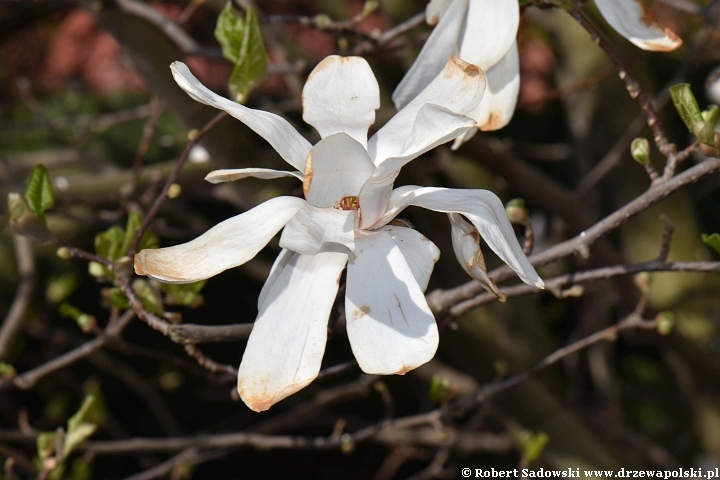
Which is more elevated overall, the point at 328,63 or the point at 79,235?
the point at 328,63

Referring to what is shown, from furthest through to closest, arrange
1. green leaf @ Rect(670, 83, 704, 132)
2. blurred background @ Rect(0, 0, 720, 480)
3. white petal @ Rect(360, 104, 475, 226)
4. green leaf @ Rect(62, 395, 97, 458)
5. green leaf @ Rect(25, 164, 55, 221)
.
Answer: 1. blurred background @ Rect(0, 0, 720, 480)
2. green leaf @ Rect(62, 395, 97, 458)
3. green leaf @ Rect(25, 164, 55, 221)
4. green leaf @ Rect(670, 83, 704, 132)
5. white petal @ Rect(360, 104, 475, 226)

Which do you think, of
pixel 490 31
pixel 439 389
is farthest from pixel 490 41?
pixel 439 389

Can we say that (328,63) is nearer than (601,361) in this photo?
Yes

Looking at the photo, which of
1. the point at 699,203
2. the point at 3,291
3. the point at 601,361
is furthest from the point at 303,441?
the point at 699,203

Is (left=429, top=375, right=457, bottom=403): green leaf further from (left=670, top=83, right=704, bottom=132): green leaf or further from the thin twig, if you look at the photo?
(left=670, top=83, right=704, bottom=132): green leaf

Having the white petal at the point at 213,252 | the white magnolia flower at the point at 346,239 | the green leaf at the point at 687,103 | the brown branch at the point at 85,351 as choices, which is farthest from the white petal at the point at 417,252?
the brown branch at the point at 85,351

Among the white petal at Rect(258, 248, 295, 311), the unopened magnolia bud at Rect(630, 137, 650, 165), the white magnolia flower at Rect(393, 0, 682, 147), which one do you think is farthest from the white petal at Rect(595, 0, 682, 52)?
the white petal at Rect(258, 248, 295, 311)

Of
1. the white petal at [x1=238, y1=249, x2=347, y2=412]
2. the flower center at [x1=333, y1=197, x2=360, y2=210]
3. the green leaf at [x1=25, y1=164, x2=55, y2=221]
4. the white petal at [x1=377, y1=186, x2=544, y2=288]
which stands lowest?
the green leaf at [x1=25, y1=164, x2=55, y2=221]

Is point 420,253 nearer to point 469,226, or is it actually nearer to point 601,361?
point 469,226
